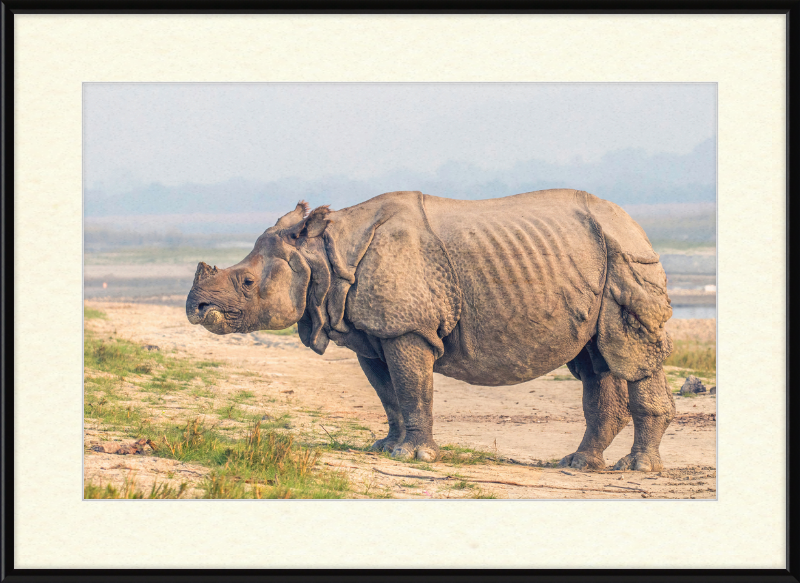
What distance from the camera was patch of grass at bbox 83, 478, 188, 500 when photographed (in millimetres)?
8374

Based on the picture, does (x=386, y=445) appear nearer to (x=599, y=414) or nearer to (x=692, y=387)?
(x=599, y=414)

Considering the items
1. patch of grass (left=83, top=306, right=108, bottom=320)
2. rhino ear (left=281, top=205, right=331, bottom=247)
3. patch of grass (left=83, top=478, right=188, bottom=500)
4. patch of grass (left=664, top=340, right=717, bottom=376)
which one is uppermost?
rhino ear (left=281, top=205, right=331, bottom=247)

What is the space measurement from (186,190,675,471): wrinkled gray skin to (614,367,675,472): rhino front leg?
15 centimetres

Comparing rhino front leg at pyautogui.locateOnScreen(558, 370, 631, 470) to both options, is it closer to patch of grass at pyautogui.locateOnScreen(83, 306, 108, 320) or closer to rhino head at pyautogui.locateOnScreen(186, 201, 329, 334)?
rhino head at pyautogui.locateOnScreen(186, 201, 329, 334)

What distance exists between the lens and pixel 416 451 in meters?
9.91

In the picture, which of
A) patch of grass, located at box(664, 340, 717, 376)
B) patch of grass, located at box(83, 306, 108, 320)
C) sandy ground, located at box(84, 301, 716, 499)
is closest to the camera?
sandy ground, located at box(84, 301, 716, 499)

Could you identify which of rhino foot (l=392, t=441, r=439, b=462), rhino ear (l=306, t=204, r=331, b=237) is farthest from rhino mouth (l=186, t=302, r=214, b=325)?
rhino foot (l=392, t=441, r=439, b=462)

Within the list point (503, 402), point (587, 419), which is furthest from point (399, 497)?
point (503, 402)

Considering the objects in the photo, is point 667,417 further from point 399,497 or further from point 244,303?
point 244,303

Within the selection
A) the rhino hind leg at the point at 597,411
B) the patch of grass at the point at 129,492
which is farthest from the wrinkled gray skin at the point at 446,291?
the patch of grass at the point at 129,492

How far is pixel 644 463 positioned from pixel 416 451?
2.53 metres

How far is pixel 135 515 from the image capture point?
8.20 m

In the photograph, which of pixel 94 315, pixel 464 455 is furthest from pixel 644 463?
pixel 94 315

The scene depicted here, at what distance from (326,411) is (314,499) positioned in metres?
6.10
